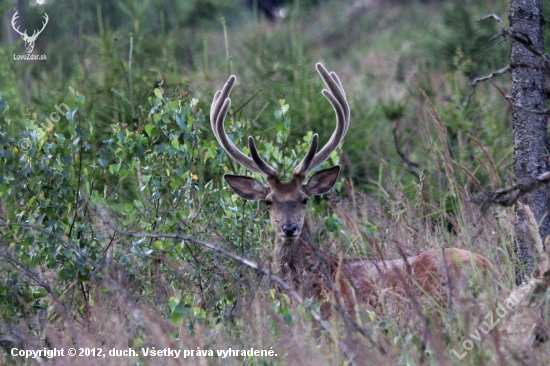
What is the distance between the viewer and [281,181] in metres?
6.30

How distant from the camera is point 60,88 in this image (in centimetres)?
1020

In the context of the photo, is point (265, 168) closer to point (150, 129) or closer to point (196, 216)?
point (196, 216)

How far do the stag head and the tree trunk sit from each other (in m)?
1.59

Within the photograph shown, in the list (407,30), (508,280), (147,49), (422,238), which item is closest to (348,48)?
(407,30)

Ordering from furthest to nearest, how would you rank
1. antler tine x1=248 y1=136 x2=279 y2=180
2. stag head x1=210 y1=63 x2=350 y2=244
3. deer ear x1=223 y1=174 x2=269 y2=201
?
deer ear x1=223 y1=174 x2=269 y2=201 → antler tine x1=248 y1=136 x2=279 y2=180 → stag head x1=210 y1=63 x2=350 y2=244

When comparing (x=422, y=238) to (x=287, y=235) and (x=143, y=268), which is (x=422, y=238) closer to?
(x=287, y=235)

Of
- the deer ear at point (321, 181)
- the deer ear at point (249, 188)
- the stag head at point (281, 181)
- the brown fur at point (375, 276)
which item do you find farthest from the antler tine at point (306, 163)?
the brown fur at point (375, 276)

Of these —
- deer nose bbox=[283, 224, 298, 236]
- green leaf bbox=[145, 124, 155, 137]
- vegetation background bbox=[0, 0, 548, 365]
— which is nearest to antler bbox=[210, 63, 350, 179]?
vegetation background bbox=[0, 0, 548, 365]

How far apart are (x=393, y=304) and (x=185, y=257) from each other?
1706 millimetres

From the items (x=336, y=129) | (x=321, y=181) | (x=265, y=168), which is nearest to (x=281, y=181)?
(x=265, y=168)

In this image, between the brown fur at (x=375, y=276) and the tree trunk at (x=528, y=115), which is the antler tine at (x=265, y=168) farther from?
the tree trunk at (x=528, y=115)

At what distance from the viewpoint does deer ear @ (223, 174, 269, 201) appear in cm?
624

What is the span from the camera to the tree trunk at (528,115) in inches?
199

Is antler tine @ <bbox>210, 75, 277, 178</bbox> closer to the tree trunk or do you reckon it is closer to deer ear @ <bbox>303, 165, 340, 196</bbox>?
deer ear @ <bbox>303, 165, 340, 196</bbox>
